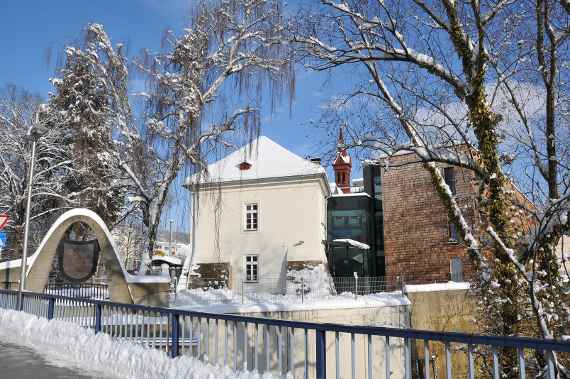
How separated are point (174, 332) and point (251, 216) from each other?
2213 centimetres

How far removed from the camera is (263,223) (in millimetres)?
28250

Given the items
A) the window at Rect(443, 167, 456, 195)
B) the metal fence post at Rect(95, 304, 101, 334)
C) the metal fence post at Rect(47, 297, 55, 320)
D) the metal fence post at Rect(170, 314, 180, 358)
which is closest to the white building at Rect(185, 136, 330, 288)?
the window at Rect(443, 167, 456, 195)

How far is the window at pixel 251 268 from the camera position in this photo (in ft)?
91.2

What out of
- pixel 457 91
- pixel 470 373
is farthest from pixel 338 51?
pixel 470 373

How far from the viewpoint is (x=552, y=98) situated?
899 centimetres

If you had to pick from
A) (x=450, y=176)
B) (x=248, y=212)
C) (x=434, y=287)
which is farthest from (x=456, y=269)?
(x=248, y=212)

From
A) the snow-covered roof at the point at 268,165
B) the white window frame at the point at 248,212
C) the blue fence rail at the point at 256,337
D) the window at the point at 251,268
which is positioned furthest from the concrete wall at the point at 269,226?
the blue fence rail at the point at 256,337

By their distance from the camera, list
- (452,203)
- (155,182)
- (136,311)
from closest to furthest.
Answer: (136,311), (452,203), (155,182)

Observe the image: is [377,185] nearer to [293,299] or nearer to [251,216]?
[251,216]

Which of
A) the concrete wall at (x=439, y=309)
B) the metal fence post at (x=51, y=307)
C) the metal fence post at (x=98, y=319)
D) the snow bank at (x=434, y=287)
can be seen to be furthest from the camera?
the snow bank at (x=434, y=287)

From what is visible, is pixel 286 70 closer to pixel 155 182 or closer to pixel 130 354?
pixel 155 182

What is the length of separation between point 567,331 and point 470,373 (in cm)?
532

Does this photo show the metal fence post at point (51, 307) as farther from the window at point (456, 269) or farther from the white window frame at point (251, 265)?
the window at point (456, 269)

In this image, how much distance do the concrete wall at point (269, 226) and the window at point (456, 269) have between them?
713 cm
